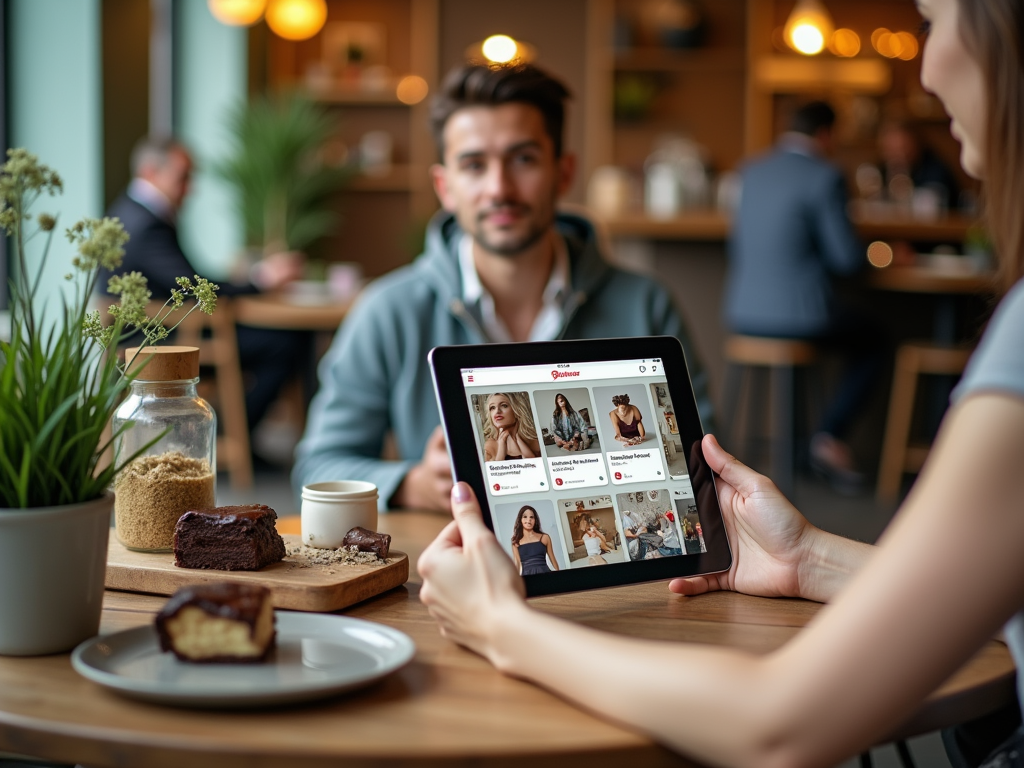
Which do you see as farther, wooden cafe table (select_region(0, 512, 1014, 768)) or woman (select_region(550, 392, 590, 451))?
woman (select_region(550, 392, 590, 451))

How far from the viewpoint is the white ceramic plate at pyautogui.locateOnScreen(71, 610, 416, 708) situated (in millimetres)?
845

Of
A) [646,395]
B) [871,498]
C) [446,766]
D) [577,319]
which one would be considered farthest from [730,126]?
[446,766]

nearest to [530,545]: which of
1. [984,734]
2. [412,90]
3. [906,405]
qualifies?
[984,734]

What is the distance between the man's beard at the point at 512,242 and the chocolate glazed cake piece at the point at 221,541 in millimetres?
1153

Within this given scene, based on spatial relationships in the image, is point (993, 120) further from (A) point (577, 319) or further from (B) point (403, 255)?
(B) point (403, 255)

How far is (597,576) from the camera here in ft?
3.60

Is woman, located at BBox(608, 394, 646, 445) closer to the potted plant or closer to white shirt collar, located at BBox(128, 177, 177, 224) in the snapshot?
the potted plant

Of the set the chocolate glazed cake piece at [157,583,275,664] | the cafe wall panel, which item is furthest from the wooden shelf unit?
the chocolate glazed cake piece at [157,583,275,664]

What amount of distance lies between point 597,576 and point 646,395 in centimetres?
21

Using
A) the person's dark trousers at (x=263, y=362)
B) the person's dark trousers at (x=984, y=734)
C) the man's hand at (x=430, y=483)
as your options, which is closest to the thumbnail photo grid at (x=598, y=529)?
the person's dark trousers at (x=984, y=734)

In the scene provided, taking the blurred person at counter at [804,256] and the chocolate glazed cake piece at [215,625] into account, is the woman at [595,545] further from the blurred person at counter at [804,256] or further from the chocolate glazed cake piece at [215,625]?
the blurred person at counter at [804,256]

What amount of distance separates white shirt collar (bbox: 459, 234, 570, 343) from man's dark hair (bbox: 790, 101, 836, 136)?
3.16 m

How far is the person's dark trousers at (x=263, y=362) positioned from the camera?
18.3 ft

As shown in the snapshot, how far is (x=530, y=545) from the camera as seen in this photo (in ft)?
3.53
